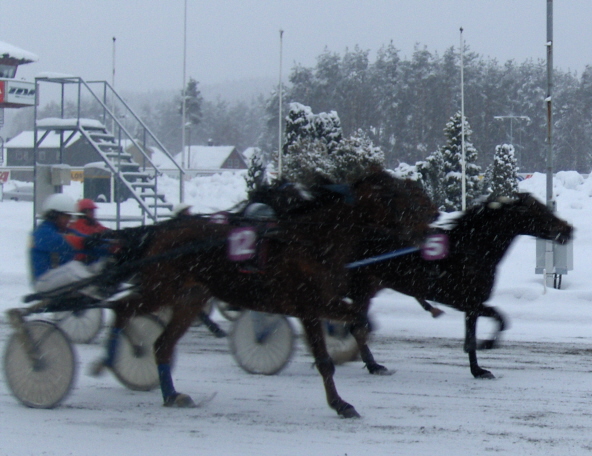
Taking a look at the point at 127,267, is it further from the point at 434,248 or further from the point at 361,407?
the point at 434,248

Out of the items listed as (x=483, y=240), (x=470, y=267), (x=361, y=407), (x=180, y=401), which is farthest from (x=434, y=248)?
(x=180, y=401)

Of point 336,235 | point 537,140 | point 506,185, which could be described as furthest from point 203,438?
point 537,140

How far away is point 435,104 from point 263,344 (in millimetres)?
55941

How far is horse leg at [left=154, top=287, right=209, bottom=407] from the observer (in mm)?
6324

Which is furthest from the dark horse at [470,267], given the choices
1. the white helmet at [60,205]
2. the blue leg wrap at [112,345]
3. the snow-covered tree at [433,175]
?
the snow-covered tree at [433,175]

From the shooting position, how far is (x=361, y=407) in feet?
21.0

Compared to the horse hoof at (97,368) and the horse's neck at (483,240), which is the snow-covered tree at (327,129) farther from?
the horse hoof at (97,368)

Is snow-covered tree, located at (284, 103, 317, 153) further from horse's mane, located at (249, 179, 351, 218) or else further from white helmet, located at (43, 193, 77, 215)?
horse's mane, located at (249, 179, 351, 218)

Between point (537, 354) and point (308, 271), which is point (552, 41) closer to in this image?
point (537, 354)

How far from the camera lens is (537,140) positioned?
6100cm

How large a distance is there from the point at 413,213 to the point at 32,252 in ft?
11.0

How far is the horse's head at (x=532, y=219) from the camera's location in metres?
7.82

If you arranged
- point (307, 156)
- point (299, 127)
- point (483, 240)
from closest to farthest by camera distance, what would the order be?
point (483, 240), point (307, 156), point (299, 127)

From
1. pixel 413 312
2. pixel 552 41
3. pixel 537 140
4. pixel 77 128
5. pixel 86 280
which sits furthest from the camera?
pixel 537 140
